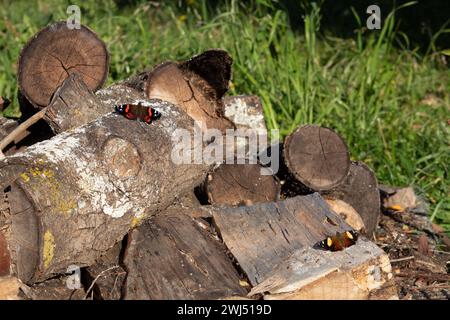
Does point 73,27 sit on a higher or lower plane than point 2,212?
higher

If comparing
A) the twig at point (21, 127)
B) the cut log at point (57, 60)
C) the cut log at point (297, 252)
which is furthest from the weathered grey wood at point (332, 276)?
the cut log at point (57, 60)

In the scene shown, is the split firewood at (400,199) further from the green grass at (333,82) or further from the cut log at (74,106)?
the cut log at (74,106)

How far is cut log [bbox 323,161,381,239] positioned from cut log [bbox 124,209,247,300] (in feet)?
3.49

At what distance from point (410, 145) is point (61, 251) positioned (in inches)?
114

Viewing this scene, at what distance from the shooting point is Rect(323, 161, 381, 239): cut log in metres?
4.41

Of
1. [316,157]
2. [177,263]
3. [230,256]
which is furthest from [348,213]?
[177,263]

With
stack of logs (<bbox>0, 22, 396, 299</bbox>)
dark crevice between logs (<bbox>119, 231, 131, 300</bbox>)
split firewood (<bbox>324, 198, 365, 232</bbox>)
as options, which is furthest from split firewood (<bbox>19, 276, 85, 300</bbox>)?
split firewood (<bbox>324, 198, 365, 232</bbox>)

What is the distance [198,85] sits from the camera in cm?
425

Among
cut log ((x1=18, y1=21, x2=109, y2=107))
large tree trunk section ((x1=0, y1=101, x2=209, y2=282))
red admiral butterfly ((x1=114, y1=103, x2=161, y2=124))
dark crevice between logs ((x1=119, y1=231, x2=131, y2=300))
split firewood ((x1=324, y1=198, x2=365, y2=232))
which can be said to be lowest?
split firewood ((x1=324, y1=198, x2=365, y2=232))

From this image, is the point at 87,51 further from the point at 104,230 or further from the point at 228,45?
the point at 228,45

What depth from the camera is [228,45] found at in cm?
594

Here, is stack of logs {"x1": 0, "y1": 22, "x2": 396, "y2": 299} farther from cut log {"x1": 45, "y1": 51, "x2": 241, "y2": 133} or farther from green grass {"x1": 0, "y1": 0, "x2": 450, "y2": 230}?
green grass {"x1": 0, "y1": 0, "x2": 450, "y2": 230}

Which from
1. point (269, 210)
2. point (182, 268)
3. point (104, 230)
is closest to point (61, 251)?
point (104, 230)

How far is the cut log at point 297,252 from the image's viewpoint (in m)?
3.32
